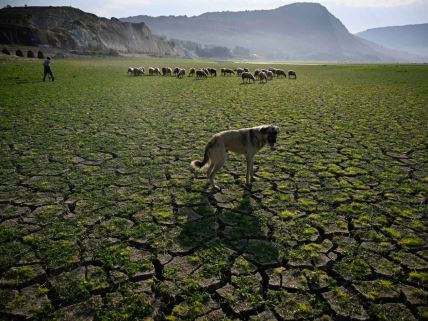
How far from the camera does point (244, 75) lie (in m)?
28.1

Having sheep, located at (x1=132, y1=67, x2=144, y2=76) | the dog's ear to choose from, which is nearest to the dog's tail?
the dog's ear

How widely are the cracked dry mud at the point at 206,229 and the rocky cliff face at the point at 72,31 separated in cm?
7629

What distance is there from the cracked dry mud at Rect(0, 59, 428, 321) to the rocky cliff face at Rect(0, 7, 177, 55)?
76.3 m

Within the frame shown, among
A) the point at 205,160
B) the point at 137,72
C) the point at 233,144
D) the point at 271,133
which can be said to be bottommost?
the point at 205,160

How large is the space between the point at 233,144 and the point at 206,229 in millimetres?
1958

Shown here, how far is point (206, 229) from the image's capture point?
4.79m

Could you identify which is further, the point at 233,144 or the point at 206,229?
the point at 233,144

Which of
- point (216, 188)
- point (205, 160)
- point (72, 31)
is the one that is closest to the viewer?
point (205, 160)

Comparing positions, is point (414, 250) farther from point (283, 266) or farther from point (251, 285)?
point (251, 285)

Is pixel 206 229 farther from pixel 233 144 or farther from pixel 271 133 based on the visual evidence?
pixel 271 133

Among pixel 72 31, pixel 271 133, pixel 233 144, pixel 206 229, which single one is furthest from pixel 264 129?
pixel 72 31

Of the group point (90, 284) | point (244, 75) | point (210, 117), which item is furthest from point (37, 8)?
point (90, 284)

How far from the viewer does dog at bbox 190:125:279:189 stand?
590 centimetres

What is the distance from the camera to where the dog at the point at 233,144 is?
5.90m
